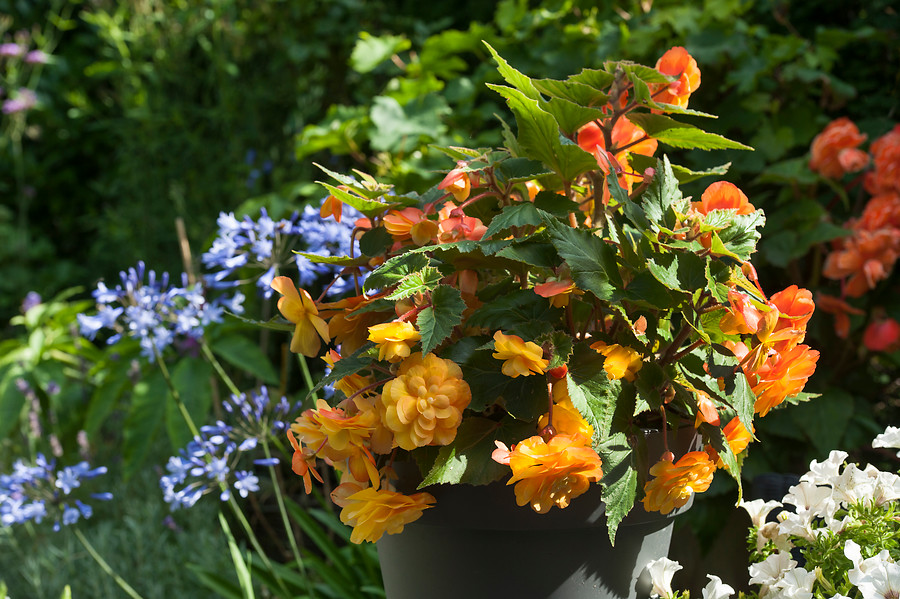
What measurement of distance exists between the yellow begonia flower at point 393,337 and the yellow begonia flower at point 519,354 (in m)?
0.08

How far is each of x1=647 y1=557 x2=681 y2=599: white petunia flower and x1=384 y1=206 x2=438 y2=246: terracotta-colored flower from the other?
414 millimetres

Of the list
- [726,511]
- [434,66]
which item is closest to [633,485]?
[726,511]

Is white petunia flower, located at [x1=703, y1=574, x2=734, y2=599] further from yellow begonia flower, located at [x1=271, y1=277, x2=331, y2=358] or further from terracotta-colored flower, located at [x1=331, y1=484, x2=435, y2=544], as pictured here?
yellow begonia flower, located at [x1=271, y1=277, x2=331, y2=358]

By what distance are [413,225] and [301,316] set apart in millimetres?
157

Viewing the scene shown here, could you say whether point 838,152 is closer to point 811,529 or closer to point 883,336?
point 883,336

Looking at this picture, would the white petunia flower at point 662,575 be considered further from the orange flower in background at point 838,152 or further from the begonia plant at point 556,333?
the orange flower in background at point 838,152

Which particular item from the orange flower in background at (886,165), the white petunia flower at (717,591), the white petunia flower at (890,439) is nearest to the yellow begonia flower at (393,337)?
the white petunia flower at (717,591)

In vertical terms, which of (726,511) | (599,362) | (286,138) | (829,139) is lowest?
(726,511)

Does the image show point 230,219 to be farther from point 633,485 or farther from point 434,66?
point 434,66

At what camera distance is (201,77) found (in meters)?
3.07

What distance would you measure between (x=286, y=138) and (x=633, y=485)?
8.11 feet

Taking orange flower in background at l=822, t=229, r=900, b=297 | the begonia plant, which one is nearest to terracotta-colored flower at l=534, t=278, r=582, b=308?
the begonia plant

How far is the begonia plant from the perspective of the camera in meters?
0.68

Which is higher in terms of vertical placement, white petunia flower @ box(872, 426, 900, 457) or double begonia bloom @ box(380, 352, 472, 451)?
double begonia bloom @ box(380, 352, 472, 451)
